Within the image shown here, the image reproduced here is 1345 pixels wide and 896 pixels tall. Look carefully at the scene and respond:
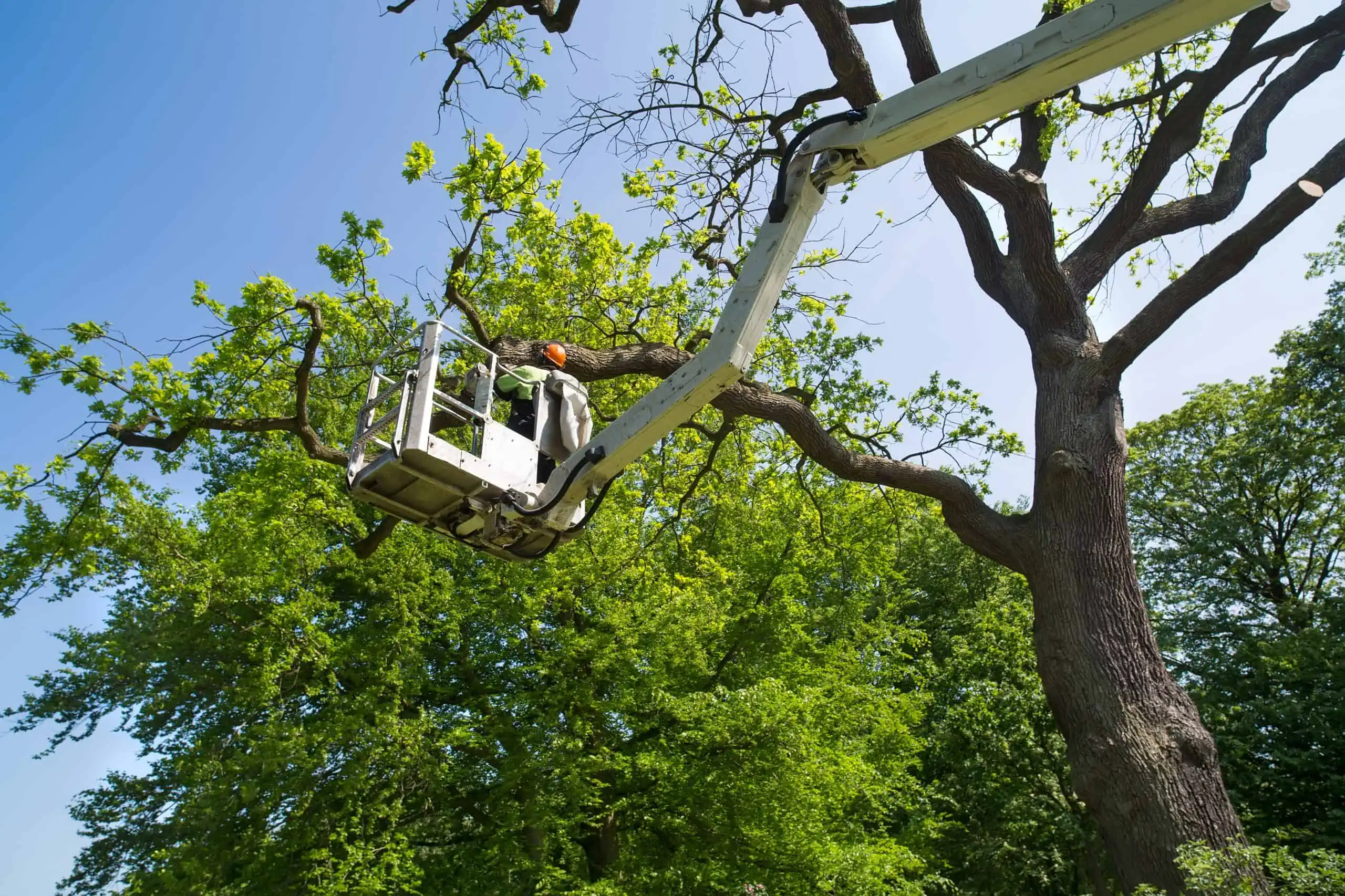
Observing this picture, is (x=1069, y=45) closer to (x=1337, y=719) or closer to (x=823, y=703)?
(x=823, y=703)

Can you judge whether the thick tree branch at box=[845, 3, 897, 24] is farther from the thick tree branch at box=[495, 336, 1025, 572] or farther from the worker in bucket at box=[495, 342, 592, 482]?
the worker in bucket at box=[495, 342, 592, 482]

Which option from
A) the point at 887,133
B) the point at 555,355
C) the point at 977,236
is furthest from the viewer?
the point at 977,236

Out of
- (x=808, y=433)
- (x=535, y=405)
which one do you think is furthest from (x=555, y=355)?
(x=808, y=433)

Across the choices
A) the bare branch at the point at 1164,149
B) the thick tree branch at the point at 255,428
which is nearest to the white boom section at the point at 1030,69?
the bare branch at the point at 1164,149

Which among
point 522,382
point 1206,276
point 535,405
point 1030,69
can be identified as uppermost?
point 1206,276

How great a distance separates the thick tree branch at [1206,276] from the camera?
7.96 m

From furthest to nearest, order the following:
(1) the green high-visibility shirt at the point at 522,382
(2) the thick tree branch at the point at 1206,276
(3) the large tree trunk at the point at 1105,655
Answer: (2) the thick tree branch at the point at 1206,276 → (1) the green high-visibility shirt at the point at 522,382 → (3) the large tree trunk at the point at 1105,655

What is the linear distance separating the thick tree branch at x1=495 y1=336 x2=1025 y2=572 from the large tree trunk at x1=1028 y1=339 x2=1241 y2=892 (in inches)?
26.1

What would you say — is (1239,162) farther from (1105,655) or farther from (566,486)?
(566,486)

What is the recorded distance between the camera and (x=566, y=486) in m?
6.64

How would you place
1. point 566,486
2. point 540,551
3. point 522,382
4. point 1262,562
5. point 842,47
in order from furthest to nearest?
point 1262,562 < point 842,47 < point 522,382 < point 540,551 < point 566,486

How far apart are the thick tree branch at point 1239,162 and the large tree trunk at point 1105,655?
1947mm

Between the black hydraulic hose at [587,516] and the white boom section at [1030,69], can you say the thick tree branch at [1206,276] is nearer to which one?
the white boom section at [1030,69]

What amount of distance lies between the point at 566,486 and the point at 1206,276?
19.5 ft
